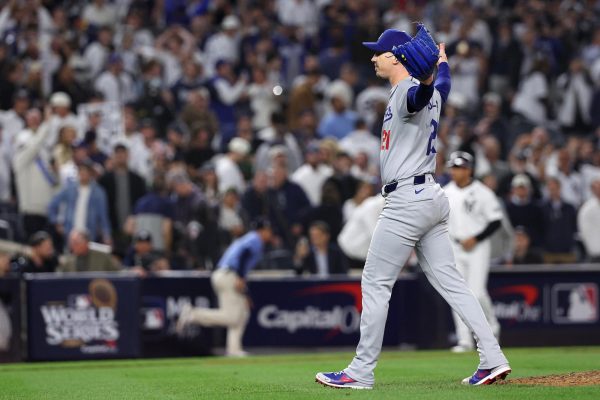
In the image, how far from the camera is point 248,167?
64.5 feet

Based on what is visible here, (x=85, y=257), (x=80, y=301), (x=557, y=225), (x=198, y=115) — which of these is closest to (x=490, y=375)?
(x=80, y=301)

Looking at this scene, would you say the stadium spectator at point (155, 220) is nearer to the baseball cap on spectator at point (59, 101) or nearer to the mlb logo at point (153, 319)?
the mlb logo at point (153, 319)

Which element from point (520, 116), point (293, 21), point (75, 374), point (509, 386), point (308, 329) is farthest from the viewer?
point (293, 21)

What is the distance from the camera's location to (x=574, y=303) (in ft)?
55.6

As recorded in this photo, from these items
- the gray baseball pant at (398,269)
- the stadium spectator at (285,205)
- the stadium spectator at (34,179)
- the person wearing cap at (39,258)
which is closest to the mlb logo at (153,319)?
the person wearing cap at (39,258)

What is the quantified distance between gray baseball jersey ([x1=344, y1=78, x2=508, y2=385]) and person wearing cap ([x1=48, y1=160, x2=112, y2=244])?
9.45m

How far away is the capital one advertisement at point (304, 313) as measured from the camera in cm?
1634

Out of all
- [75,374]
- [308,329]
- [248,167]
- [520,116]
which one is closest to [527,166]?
[520,116]

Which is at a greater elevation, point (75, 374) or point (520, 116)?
point (520, 116)

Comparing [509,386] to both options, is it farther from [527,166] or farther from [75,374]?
[527,166]

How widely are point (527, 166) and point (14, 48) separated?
8.88m

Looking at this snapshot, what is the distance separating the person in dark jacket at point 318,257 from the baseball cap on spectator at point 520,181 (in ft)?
11.0

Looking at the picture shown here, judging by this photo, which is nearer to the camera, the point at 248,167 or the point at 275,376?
the point at 275,376

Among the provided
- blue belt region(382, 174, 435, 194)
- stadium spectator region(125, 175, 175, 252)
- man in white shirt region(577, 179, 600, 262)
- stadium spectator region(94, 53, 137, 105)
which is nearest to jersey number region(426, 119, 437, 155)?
blue belt region(382, 174, 435, 194)
